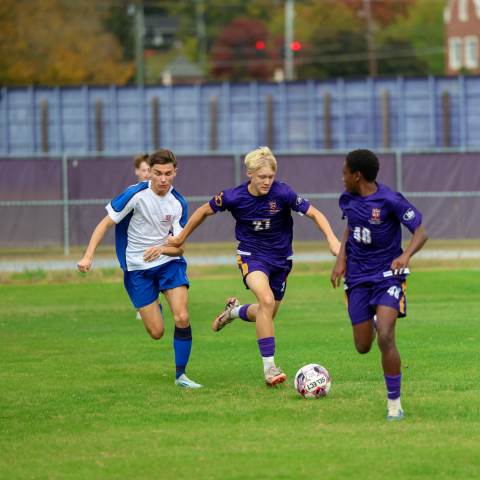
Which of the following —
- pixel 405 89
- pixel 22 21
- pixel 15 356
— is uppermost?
pixel 22 21

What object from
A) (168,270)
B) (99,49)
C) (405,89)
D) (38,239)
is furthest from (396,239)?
(99,49)

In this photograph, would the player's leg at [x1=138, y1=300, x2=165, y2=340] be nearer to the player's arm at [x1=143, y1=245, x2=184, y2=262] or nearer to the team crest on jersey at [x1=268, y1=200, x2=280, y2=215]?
the player's arm at [x1=143, y1=245, x2=184, y2=262]

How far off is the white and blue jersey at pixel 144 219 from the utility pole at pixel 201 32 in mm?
94983

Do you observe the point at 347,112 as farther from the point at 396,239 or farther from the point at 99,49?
the point at 99,49

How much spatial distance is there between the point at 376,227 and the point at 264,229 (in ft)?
6.94

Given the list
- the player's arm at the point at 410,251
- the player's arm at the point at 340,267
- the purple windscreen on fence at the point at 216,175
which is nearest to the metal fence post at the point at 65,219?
the purple windscreen on fence at the point at 216,175

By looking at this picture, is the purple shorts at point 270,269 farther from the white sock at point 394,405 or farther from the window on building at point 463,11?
the window on building at point 463,11

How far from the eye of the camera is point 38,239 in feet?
97.9

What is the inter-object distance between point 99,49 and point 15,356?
65832 millimetres

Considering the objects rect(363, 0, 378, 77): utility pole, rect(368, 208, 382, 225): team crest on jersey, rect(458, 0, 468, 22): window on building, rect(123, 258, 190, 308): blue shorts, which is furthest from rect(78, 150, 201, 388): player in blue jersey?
rect(458, 0, 468, 22): window on building

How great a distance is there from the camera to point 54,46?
66.1 m

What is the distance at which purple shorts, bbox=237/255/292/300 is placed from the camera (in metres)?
11.9

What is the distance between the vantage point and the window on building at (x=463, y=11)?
92.4 meters

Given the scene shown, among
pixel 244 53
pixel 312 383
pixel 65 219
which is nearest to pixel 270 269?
pixel 312 383
